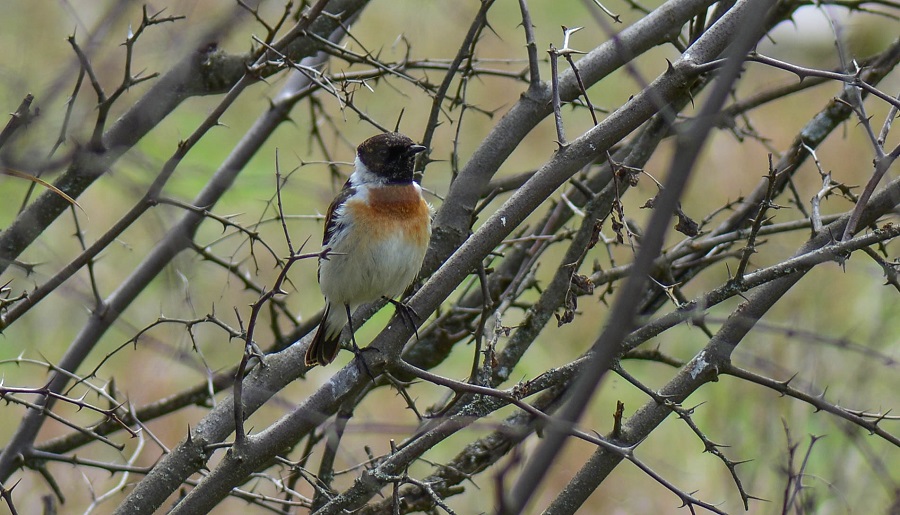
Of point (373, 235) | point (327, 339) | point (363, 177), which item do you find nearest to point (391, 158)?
point (363, 177)

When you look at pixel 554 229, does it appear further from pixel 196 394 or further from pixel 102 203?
pixel 102 203

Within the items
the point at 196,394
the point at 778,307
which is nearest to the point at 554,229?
the point at 196,394

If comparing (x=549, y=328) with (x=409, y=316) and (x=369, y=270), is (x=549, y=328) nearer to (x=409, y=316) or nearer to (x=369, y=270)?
(x=369, y=270)

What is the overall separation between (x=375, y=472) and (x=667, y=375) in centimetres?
689

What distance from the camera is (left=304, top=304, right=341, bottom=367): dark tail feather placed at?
4355mm

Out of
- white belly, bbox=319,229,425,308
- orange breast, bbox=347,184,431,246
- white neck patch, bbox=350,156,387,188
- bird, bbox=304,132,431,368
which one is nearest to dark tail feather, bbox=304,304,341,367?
bird, bbox=304,132,431,368

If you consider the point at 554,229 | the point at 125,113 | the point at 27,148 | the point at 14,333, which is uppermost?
the point at 14,333

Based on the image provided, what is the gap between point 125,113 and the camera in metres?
4.19

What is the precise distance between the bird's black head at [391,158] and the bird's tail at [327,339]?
2.44 ft

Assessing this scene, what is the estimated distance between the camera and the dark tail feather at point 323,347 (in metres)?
4.36

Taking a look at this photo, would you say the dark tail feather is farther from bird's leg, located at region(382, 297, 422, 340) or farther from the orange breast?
bird's leg, located at region(382, 297, 422, 340)

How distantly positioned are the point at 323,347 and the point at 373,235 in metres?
0.61

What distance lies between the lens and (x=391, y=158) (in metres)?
4.91

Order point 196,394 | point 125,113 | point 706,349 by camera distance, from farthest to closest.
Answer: point 196,394
point 125,113
point 706,349
